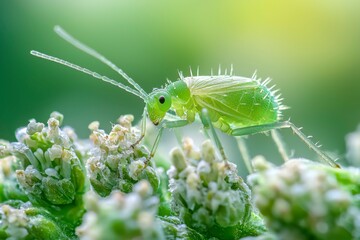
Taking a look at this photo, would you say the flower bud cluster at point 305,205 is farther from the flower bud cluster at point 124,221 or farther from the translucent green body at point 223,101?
the translucent green body at point 223,101

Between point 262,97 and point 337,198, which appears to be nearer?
point 337,198

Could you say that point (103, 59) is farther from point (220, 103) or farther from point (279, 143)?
point (279, 143)

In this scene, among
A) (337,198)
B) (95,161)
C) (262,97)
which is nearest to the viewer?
(337,198)

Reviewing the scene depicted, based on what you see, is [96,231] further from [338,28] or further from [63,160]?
[338,28]

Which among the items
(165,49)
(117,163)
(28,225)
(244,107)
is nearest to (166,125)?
(244,107)

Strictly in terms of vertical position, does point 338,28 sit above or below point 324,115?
above

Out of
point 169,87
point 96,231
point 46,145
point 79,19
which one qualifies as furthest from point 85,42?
point 96,231

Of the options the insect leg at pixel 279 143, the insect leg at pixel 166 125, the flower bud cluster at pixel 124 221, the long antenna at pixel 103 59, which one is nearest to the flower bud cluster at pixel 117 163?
the insect leg at pixel 166 125

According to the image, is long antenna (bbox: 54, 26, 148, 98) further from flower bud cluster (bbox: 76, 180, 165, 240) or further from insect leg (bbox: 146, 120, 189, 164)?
flower bud cluster (bbox: 76, 180, 165, 240)
